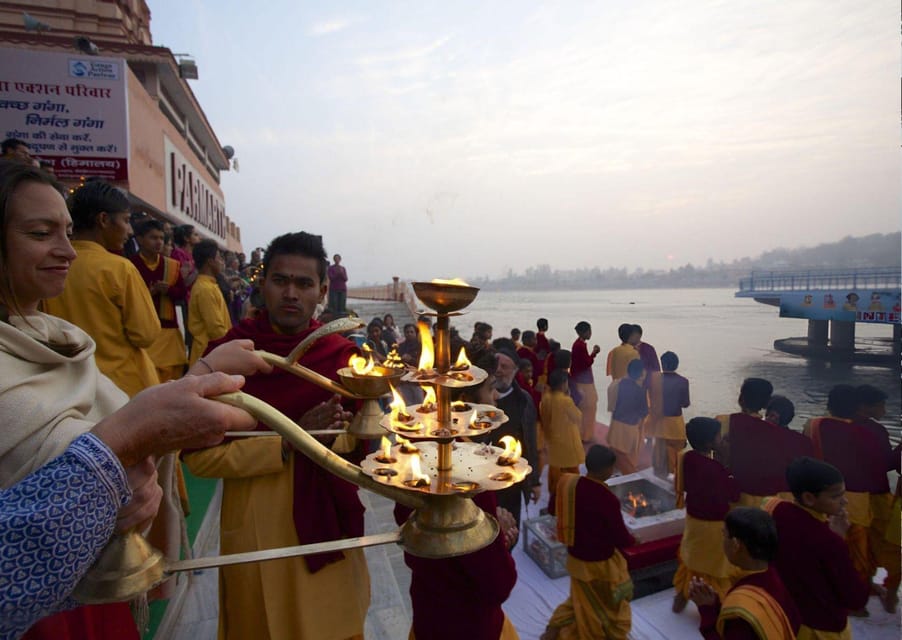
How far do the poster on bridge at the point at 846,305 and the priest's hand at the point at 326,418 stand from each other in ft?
86.5

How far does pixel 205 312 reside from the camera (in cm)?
507

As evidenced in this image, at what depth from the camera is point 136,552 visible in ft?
2.64

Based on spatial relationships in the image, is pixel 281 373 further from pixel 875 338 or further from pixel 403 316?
pixel 875 338

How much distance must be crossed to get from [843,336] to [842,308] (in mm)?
3487

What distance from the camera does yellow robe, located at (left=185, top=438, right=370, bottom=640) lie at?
1965 millimetres

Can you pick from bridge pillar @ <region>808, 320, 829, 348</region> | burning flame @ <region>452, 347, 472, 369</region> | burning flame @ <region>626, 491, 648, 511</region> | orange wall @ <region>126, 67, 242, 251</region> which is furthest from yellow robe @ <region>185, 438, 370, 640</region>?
bridge pillar @ <region>808, 320, 829, 348</region>

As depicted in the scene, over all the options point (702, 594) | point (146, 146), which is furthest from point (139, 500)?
point (146, 146)

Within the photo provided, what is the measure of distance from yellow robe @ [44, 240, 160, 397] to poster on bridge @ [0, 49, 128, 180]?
8068mm

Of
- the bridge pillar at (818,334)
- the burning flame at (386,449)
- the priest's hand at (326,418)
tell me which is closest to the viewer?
the burning flame at (386,449)

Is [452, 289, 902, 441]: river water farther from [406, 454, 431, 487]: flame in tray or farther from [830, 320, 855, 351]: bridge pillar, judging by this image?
[406, 454, 431, 487]: flame in tray

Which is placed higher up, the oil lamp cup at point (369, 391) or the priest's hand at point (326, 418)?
the oil lamp cup at point (369, 391)

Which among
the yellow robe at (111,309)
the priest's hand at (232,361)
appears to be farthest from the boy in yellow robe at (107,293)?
the priest's hand at (232,361)

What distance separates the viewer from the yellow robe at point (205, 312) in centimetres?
503

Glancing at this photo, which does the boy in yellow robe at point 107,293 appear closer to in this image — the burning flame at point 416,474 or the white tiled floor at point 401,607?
the white tiled floor at point 401,607
